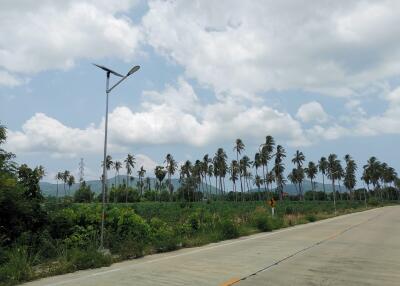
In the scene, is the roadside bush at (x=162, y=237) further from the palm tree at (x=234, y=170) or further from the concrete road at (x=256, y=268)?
the palm tree at (x=234, y=170)

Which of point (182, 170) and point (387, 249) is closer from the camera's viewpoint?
point (387, 249)

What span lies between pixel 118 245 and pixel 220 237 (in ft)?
22.4

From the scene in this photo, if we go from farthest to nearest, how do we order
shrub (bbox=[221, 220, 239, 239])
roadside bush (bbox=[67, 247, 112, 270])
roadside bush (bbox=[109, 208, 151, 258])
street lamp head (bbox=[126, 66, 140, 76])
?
1. shrub (bbox=[221, 220, 239, 239])
2. roadside bush (bbox=[109, 208, 151, 258])
3. street lamp head (bbox=[126, 66, 140, 76])
4. roadside bush (bbox=[67, 247, 112, 270])

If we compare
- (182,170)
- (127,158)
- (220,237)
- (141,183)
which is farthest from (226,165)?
(220,237)

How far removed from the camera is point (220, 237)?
68.1 feet

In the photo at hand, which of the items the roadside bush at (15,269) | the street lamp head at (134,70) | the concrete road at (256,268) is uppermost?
the street lamp head at (134,70)

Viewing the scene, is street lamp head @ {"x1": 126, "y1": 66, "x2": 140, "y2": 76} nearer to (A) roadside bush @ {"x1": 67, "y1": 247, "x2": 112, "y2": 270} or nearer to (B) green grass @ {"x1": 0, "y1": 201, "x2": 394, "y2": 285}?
(B) green grass @ {"x1": 0, "y1": 201, "x2": 394, "y2": 285}

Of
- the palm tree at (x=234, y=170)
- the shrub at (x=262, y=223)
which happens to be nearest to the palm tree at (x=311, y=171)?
the palm tree at (x=234, y=170)

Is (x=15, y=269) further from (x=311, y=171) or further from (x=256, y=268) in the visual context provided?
(x=311, y=171)

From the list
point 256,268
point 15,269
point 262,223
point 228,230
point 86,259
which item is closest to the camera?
point 15,269

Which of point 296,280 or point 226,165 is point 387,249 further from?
point 226,165

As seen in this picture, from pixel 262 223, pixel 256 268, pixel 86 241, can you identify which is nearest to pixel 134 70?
pixel 86 241

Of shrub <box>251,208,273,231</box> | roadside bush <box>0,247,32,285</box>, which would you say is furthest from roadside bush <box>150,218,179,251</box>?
shrub <box>251,208,273,231</box>

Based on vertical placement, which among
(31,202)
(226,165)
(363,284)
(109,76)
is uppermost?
(226,165)
